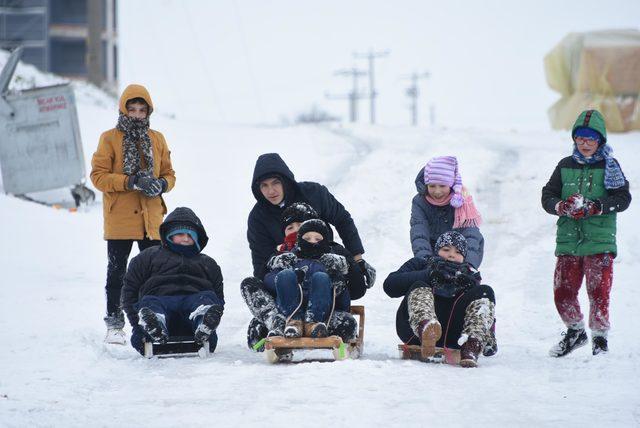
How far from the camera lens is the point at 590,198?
7543 millimetres

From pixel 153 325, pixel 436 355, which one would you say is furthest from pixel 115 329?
pixel 436 355

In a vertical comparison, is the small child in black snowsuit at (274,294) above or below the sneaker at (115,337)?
above

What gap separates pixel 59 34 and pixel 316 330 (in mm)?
51619

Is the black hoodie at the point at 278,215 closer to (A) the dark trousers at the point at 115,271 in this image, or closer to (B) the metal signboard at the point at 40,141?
(A) the dark trousers at the point at 115,271

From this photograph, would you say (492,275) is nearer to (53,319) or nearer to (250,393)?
(53,319)

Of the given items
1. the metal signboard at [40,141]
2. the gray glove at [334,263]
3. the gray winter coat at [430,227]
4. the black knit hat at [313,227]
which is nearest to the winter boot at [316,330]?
the gray glove at [334,263]

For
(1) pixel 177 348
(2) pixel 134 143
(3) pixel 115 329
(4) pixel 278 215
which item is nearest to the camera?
(1) pixel 177 348

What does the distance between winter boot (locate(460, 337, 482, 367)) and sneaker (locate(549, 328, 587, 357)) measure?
2.81ft

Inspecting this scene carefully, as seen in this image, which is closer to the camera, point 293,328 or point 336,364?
point 336,364

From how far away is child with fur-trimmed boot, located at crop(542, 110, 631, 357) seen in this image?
24.3 ft

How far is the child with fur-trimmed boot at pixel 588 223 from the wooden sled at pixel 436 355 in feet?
3.00

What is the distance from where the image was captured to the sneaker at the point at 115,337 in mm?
7562

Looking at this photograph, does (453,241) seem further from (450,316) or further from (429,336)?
(429,336)

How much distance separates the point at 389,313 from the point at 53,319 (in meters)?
2.98
